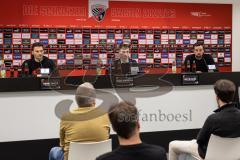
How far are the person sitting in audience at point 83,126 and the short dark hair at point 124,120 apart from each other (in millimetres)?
837

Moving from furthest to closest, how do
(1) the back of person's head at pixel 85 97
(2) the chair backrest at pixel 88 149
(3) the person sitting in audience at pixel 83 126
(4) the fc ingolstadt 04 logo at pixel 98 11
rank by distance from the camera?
(4) the fc ingolstadt 04 logo at pixel 98 11, (1) the back of person's head at pixel 85 97, (3) the person sitting in audience at pixel 83 126, (2) the chair backrest at pixel 88 149

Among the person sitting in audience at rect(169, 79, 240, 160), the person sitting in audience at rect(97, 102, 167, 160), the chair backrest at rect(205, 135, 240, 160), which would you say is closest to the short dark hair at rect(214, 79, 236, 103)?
the person sitting in audience at rect(169, 79, 240, 160)

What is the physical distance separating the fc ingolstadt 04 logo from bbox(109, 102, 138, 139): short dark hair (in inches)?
188

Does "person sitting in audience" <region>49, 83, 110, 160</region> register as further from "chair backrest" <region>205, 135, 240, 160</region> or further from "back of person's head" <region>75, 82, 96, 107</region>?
"chair backrest" <region>205, 135, 240, 160</region>

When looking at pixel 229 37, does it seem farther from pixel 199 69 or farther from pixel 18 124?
pixel 18 124

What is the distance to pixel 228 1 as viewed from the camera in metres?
7.05

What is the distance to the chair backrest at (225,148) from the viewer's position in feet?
8.35

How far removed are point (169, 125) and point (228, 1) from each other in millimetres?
3678

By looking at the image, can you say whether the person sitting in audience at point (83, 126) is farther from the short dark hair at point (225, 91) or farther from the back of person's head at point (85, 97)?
the short dark hair at point (225, 91)

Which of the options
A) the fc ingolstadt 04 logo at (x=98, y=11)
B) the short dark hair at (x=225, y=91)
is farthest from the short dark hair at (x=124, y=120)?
the fc ingolstadt 04 logo at (x=98, y=11)

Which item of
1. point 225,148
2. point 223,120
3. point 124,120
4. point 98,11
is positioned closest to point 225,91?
point 223,120

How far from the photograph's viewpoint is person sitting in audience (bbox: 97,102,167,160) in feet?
5.74

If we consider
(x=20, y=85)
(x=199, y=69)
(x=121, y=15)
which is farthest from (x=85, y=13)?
(x=20, y=85)

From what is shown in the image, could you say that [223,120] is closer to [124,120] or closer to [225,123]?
[225,123]
